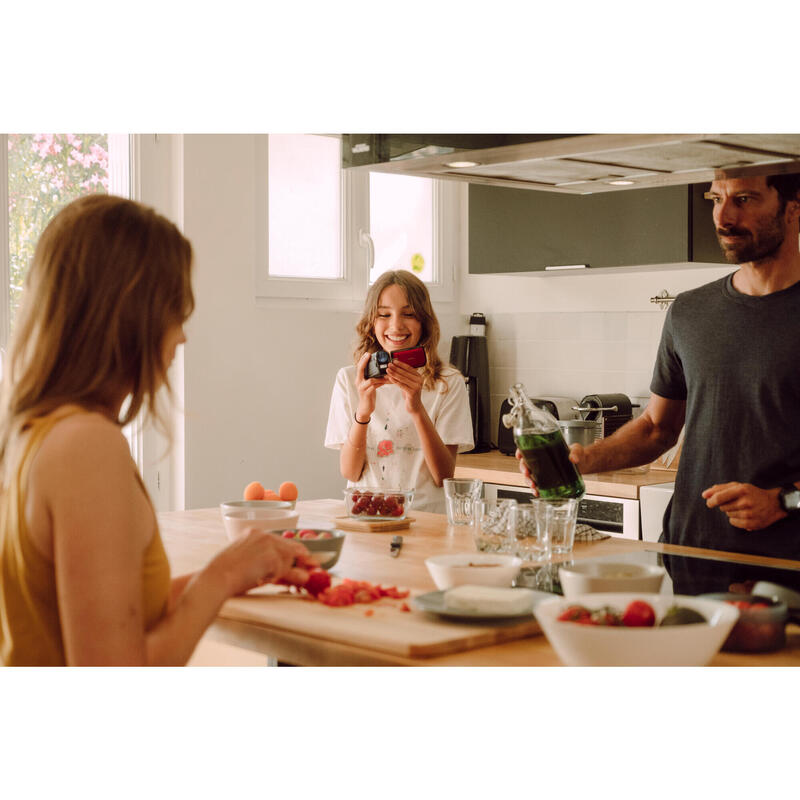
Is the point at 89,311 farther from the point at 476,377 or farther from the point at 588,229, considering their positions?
the point at 476,377

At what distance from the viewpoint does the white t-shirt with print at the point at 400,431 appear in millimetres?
3229

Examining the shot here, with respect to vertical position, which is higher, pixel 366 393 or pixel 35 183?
pixel 35 183

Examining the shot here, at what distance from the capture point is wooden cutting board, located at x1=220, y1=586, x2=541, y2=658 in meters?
1.47

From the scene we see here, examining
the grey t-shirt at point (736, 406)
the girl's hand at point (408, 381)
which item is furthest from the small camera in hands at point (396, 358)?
the grey t-shirt at point (736, 406)

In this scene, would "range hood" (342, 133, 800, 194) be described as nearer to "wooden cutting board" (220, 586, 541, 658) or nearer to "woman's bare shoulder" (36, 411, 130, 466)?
"wooden cutting board" (220, 586, 541, 658)

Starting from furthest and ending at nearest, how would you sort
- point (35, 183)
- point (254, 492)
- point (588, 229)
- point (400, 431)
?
point (588, 229), point (35, 183), point (400, 431), point (254, 492)

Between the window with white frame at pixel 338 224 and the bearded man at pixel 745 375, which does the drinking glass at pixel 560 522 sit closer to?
the bearded man at pixel 745 375

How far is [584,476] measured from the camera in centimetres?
365

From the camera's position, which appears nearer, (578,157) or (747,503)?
(578,157)

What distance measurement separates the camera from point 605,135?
180 centimetres

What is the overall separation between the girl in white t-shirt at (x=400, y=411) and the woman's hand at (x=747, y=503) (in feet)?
3.50

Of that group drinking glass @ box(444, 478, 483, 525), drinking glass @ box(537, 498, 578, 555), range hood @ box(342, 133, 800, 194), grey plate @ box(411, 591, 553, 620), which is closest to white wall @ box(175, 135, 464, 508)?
drinking glass @ box(444, 478, 483, 525)

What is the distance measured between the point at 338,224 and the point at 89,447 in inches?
131

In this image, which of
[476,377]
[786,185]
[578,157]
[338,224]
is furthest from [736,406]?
[338,224]
